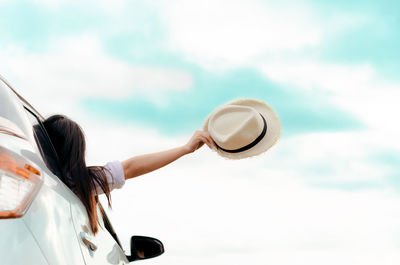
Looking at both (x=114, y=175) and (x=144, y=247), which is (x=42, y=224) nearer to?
(x=114, y=175)

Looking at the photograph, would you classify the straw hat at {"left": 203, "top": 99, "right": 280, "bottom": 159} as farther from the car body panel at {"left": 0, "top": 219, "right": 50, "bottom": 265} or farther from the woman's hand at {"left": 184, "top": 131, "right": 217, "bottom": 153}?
the car body panel at {"left": 0, "top": 219, "right": 50, "bottom": 265}

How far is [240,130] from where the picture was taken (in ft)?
14.1

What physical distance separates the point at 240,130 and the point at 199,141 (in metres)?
0.35

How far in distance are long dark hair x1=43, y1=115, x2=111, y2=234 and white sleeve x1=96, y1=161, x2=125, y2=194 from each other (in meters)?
0.05

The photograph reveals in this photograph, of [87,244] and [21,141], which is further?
[87,244]

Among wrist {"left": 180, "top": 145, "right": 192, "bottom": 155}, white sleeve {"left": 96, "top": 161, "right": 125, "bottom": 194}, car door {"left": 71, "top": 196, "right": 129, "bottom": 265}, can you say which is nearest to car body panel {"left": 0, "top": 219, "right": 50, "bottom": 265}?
car door {"left": 71, "top": 196, "right": 129, "bottom": 265}

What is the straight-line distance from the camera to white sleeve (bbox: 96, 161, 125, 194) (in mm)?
3387

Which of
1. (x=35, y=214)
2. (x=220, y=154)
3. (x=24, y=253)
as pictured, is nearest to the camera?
(x=24, y=253)

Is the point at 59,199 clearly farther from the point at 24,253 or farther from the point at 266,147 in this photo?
the point at 266,147

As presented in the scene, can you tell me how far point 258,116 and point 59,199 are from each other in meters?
2.58

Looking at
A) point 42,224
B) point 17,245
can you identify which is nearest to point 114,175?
point 42,224

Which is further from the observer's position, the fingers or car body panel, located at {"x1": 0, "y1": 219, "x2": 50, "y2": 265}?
the fingers

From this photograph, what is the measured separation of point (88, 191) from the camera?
276cm

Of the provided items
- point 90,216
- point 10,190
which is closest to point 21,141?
point 10,190
